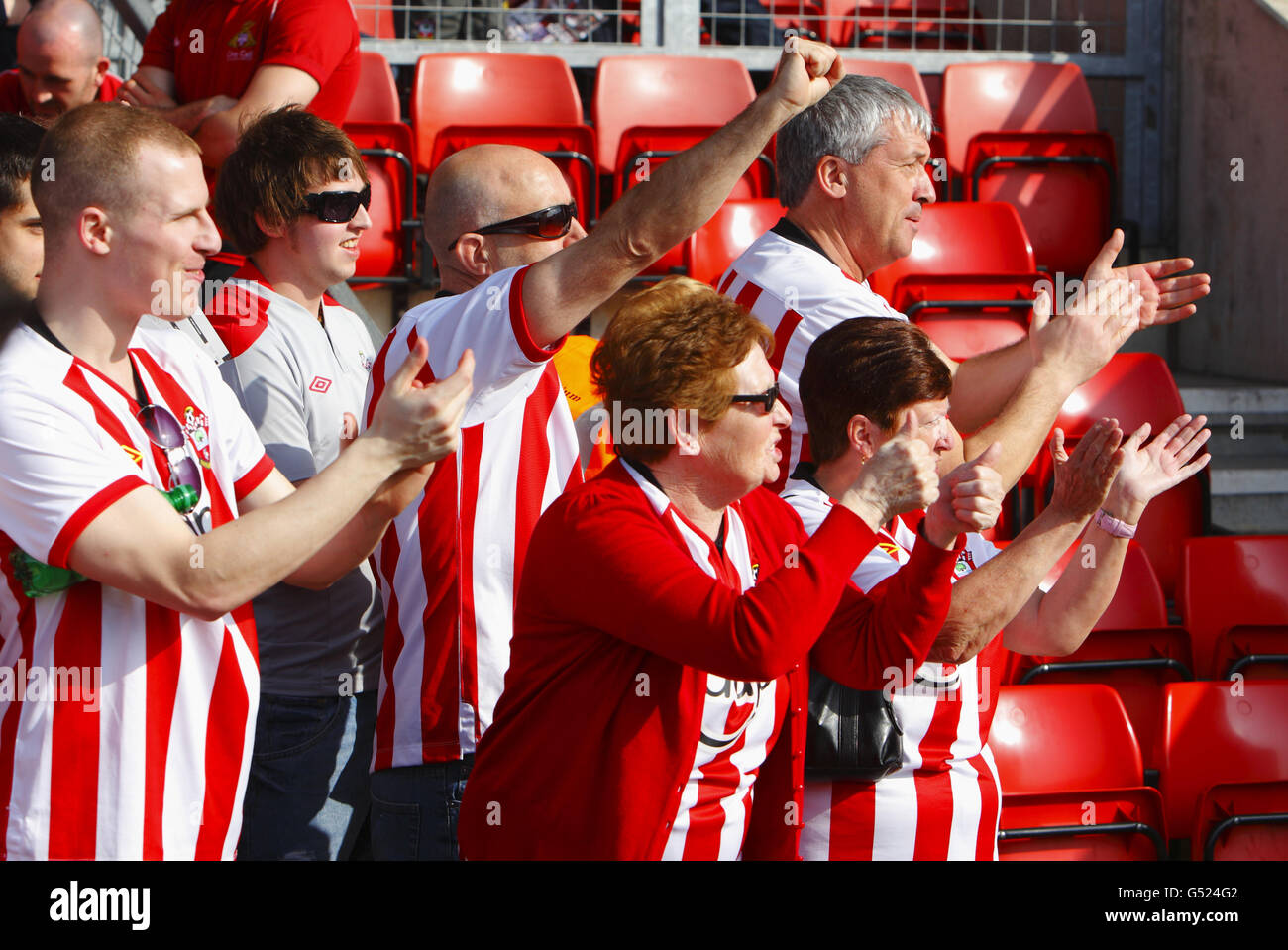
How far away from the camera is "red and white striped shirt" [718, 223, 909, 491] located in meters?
2.75

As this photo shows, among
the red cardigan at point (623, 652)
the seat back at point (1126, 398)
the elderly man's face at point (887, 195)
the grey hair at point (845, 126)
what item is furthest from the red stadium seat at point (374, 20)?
the red cardigan at point (623, 652)

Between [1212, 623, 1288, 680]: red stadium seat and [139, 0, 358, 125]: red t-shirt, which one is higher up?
[139, 0, 358, 125]: red t-shirt

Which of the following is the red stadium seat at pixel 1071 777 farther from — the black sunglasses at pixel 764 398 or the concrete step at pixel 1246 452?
the concrete step at pixel 1246 452

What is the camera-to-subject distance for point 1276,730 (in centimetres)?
364

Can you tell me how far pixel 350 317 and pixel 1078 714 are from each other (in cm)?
205

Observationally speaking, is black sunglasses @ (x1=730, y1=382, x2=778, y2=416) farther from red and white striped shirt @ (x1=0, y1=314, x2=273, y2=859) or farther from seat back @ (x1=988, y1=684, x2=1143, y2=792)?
seat back @ (x1=988, y1=684, x2=1143, y2=792)

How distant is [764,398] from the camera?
212 cm

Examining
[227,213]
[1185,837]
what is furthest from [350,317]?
[1185,837]

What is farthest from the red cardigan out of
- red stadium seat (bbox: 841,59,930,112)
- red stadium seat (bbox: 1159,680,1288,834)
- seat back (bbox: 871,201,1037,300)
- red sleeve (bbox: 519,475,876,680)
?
red stadium seat (bbox: 841,59,930,112)

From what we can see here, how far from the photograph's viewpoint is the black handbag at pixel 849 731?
231 centimetres

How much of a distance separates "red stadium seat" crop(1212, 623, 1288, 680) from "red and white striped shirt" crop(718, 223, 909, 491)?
1.83 m

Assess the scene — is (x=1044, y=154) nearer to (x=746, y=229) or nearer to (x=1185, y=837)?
(x=746, y=229)

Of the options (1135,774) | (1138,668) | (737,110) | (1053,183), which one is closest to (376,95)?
(737,110)

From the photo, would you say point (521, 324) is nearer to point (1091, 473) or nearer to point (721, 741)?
point (721, 741)
